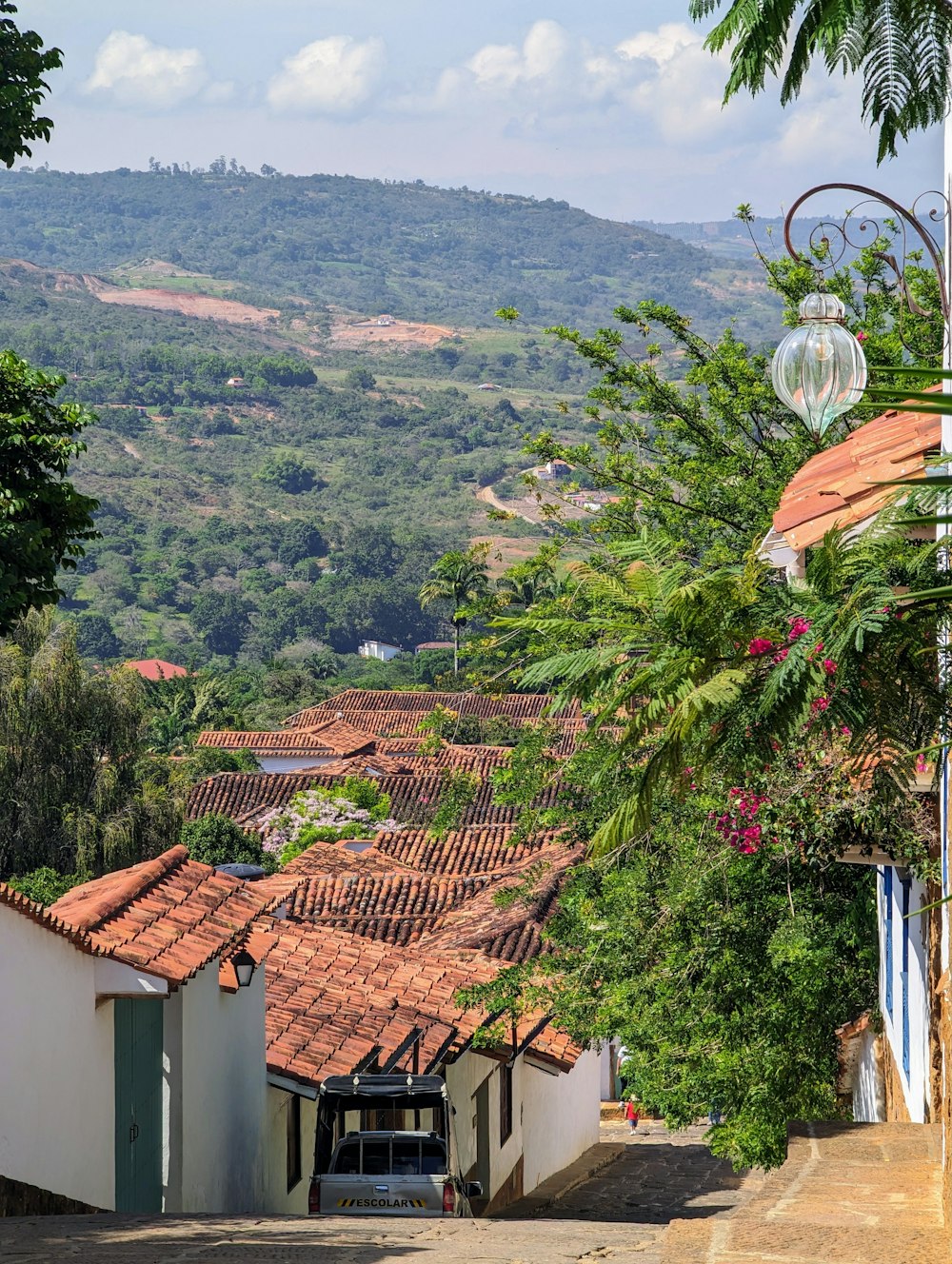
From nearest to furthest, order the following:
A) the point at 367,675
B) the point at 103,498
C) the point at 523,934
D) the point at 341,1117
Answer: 1. the point at 341,1117
2. the point at 523,934
3. the point at 367,675
4. the point at 103,498

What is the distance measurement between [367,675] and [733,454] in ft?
294

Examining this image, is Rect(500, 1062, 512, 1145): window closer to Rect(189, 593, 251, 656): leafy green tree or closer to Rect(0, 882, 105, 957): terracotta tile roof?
Rect(0, 882, 105, 957): terracotta tile roof

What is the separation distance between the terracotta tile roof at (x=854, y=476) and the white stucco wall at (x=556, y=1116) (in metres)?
12.9

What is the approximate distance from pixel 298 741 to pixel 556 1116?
3942 centimetres

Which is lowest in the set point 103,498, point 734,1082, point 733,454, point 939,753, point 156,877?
point 734,1082

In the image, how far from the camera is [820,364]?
276 inches

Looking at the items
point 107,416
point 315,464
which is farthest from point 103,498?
point 315,464

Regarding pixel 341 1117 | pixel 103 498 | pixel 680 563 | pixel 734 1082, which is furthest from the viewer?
pixel 103 498

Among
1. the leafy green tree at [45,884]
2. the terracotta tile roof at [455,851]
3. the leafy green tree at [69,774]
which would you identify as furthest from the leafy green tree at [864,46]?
the leafy green tree at [69,774]

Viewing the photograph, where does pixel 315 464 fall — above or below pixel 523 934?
above

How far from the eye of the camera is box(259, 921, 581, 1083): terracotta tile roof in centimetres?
1429

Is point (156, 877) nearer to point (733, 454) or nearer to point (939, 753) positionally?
point (733, 454)

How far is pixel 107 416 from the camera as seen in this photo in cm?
18025

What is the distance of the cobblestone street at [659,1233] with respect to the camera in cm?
493
